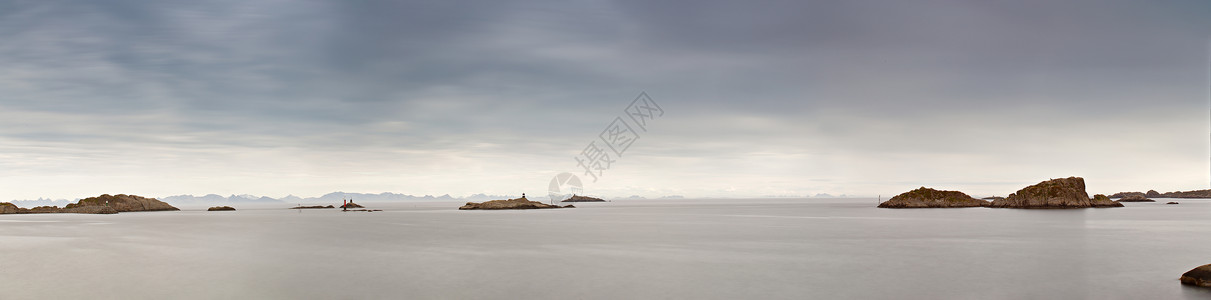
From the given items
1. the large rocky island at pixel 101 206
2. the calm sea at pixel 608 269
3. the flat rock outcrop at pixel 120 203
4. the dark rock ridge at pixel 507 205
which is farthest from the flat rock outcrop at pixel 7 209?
the calm sea at pixel 608 269

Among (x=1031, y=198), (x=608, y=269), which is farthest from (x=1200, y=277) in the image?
(x=1031, y=198)

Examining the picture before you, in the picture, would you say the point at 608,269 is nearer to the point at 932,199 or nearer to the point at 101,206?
the point at 101,206

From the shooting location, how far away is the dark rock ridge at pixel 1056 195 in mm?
130625

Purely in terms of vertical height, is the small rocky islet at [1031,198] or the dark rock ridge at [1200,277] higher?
the small rocky islet at [1031,198]

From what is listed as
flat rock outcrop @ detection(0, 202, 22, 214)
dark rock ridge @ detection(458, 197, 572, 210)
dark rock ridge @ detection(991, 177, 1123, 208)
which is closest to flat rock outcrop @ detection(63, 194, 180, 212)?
flat rock outcrop @ detection(0, 202, 22, 214)

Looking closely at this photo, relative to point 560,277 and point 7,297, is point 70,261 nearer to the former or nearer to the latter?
point 7,297

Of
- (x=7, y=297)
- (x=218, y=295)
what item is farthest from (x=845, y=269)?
(x=7, y=297)

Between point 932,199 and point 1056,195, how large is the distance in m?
26.8

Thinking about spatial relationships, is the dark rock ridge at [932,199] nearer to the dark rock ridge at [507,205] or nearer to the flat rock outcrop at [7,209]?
the dark rock ridge at [507,205]

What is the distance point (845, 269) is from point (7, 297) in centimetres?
3136

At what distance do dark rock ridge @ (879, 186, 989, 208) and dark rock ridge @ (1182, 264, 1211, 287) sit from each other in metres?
139

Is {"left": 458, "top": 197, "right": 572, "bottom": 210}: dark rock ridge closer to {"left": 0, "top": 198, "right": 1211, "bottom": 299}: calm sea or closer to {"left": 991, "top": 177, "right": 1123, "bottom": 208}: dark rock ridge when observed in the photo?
{"left": 0, "top": 198, "right": 1211, "bottom": 299}: calm sea

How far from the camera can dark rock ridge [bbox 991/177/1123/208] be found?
131m

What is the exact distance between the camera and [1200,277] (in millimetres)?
21875
